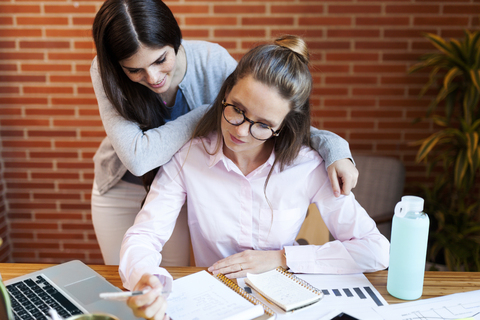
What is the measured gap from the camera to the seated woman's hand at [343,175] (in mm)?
1177

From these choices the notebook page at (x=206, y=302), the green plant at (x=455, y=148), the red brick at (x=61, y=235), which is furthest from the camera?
the red brick at (x=61, y=235)

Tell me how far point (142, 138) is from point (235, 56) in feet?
4.54

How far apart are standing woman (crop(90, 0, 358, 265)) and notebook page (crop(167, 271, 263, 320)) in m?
0.44

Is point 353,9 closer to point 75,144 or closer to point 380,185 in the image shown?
point 380,185

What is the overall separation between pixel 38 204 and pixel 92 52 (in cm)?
108

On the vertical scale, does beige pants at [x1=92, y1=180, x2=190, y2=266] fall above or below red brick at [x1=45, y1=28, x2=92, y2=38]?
below

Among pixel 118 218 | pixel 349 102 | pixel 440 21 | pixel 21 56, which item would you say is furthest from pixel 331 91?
pixel 21 56

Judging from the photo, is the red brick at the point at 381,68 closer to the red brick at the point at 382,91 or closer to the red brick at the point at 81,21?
the red brick at the point at 382,91

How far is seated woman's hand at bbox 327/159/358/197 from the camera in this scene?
1.18 m

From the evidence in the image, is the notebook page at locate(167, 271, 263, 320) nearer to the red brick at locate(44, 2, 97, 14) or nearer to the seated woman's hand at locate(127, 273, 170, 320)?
the seated woman's hand at locate(127, 273, 170, 320)

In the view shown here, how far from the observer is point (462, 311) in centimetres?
94

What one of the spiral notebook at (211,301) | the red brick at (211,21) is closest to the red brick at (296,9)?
the red brick at (211,21)

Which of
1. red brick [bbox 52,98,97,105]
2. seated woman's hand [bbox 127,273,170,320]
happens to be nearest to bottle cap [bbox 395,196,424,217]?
seated woman's hand [bbox 127,273,170,320]

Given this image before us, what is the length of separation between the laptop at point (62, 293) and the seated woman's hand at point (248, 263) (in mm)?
281
